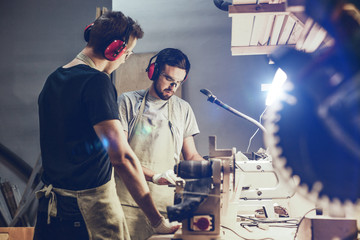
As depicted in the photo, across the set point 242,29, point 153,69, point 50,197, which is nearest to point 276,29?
point 242,29

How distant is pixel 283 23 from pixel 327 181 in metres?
1.58

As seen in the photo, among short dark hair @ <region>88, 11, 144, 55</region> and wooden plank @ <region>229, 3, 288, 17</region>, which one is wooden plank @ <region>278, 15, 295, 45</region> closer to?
wooden plank @ <region>229, 3, 288, 17</region>

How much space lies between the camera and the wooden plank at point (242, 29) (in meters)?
1.79

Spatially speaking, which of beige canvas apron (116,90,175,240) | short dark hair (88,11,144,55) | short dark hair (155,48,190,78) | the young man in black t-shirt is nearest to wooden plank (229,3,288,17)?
short dark hair (88,11,144,55)

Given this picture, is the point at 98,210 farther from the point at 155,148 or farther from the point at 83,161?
the point at 155,148

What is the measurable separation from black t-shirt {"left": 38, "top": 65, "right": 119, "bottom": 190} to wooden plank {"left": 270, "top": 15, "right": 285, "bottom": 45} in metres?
1.09

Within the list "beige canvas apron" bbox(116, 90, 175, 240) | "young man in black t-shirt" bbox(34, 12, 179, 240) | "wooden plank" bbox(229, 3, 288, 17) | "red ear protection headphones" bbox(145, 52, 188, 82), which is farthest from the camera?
"red ear protection headphones" bbox(145, 52, 188, 82)

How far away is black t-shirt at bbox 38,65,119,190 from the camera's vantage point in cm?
125

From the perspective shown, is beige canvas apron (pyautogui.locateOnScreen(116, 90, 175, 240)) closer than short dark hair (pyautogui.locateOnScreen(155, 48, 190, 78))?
Yes

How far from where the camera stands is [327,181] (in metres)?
0.54

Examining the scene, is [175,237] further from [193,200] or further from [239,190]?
[239,190]

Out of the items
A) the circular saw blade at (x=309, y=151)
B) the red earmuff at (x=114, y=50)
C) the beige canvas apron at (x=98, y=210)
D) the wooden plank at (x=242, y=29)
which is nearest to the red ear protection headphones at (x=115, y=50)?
the red earmuff at (x=114, y=50)

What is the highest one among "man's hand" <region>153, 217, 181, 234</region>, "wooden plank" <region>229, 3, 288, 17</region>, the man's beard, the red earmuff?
"wooden plank" <region>229, 3, 288, 17</region>

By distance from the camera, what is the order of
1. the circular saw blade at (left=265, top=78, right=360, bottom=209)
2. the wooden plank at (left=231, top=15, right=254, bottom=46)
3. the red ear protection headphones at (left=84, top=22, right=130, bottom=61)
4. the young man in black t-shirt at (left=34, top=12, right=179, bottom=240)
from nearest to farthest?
1. the circular saw blade at (left=265, top=78, right=360, bottom=209)
2. the young man in black t-shirt at (left=34, top=12, right=179, bottom=240)
3. the red ear protection headphones at (left=84, top=22, right=130, bottom=61)
4. the wooden plank at (left=231, top=15, right=254, bottom=46)
